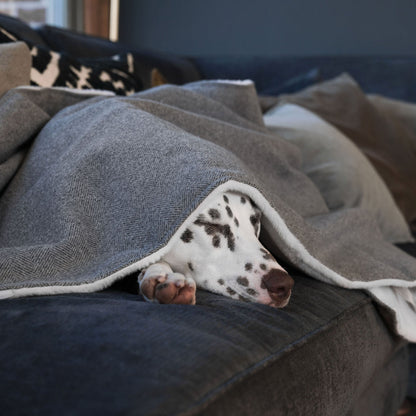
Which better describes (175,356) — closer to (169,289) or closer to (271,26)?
(169,289)

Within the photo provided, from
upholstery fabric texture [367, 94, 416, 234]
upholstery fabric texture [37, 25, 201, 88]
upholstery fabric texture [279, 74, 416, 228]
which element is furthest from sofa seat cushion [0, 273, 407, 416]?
upholstery fabric texture [367, 94, 416, 234]

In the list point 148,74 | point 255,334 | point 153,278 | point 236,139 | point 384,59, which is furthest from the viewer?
point 384,59

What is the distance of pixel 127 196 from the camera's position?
1.16 meters

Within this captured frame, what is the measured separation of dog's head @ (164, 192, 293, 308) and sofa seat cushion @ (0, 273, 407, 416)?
55 mm

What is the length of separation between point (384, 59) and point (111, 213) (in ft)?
8.11

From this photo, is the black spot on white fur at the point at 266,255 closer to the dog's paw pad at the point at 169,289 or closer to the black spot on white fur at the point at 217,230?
the black spot on white fur at the point at 217,230

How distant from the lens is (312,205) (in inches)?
66.6

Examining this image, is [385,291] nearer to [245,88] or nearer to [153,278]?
[153,278]

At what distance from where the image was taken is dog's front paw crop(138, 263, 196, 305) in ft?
3.36

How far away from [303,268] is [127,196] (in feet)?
1.29

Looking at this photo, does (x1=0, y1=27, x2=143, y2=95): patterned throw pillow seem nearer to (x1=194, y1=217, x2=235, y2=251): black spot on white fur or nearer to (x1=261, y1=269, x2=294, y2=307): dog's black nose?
(x1=194, y1=217, x2=235, y2=251): black spot on white fur

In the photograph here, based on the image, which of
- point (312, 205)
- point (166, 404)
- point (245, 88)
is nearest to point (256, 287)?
point (166, 404)

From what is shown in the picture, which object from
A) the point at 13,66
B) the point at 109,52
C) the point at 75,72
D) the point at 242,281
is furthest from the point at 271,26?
the point at 242,281

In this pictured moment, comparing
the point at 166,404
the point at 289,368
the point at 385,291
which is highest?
the point at 166,404
